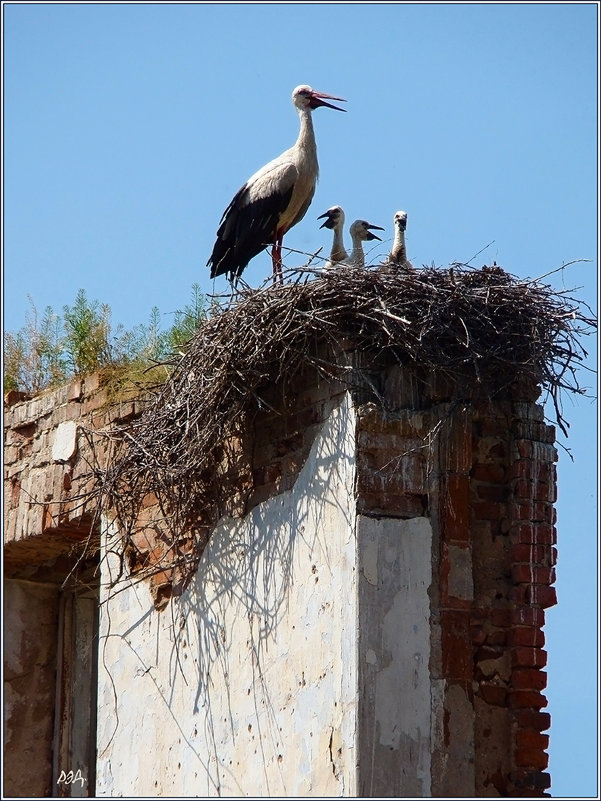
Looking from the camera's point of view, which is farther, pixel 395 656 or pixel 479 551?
pixel 479 551

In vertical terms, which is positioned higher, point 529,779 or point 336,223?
point 336,223

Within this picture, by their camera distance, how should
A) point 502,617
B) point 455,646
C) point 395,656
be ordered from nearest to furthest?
point 395,656 → point 455,646 → point 502,617

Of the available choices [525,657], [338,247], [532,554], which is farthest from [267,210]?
[525,657]

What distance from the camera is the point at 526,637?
655 cm

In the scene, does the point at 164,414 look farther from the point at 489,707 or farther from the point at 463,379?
the point at 489,707

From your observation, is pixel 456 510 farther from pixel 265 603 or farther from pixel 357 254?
pixel 357 254

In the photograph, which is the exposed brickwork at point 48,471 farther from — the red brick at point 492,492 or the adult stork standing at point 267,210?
the red brick at point 492,492

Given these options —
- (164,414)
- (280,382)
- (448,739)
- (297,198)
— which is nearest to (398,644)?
(448,739)

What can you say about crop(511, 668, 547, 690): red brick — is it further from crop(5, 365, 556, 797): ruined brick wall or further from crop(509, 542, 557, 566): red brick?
crop(509, 542, 557, 566): red brick

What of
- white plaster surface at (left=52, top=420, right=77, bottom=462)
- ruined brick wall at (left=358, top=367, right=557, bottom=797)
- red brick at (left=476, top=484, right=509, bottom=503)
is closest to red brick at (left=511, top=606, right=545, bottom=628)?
ruined brick wall at (left=358, top=367, right=557, bottom=797)

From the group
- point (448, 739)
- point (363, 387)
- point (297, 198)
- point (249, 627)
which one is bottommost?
point (448, 739)

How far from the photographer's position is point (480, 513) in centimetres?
669

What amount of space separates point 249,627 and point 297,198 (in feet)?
9.52

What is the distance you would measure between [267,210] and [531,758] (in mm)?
3570
